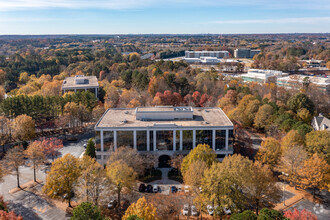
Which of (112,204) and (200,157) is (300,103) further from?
(112,204)

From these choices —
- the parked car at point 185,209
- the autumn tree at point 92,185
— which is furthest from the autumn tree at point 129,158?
the parked car at point 185,209

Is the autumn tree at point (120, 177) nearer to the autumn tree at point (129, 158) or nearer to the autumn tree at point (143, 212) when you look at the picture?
the autumn tree at point (129, 158)

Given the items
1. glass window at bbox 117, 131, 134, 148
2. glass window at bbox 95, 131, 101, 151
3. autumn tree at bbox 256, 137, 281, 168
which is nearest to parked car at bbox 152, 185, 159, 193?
glass window at bbox 117, 131, 134, 148

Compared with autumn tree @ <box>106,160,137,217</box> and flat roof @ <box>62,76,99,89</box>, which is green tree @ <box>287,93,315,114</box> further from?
flat roof @ <box>62,76,99,89</box>

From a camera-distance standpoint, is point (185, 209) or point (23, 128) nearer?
point (185, 209)

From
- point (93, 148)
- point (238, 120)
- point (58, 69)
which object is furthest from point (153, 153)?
point (58, 69)

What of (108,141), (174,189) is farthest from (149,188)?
(108,141)

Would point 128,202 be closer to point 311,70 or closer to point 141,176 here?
point 141,176
